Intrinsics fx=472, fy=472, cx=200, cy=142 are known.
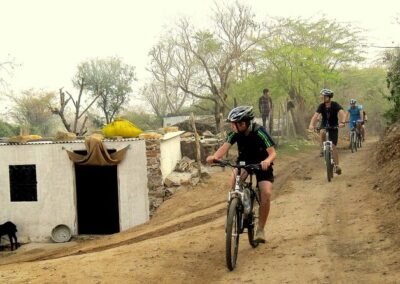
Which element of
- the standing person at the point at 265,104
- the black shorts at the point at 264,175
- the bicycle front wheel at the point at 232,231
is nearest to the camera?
the bicycle front wheel at the point at 232,231

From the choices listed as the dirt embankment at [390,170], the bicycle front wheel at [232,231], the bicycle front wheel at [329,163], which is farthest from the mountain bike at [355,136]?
the bicycle front wheel at [232,231]

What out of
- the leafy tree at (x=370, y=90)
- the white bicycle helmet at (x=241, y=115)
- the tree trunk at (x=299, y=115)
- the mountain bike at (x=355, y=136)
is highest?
the leafy tree at (x=370, y=90)

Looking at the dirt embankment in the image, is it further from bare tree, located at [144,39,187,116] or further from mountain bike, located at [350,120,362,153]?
bare tree, located at [144,39,187,116]

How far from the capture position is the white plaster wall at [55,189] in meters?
13.3

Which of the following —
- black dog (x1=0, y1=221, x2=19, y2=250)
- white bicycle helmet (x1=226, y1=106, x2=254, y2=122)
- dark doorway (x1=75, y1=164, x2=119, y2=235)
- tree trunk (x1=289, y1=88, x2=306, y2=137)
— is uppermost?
tree trunk (x1=289, y1=88, x2=306, y2=137)

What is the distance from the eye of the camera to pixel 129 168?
43.8 ft

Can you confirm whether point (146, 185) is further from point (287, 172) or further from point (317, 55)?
point (317, 55)

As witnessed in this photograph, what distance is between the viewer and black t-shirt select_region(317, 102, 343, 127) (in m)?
9.52

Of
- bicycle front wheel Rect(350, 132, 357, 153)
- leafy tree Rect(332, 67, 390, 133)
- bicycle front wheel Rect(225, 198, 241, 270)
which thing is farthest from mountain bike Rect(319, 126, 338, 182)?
leafy tree Rect(332, 67, 390, 133)

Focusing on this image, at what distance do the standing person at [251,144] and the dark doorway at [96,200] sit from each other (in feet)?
28.9

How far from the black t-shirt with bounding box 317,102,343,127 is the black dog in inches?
373

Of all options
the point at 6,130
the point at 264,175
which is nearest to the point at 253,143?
the point at 264,175

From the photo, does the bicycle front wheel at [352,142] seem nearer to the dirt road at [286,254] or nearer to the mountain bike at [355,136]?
the mountain bike at [355,136]

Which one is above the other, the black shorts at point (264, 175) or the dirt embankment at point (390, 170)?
the black shorts at point (264, 175)
